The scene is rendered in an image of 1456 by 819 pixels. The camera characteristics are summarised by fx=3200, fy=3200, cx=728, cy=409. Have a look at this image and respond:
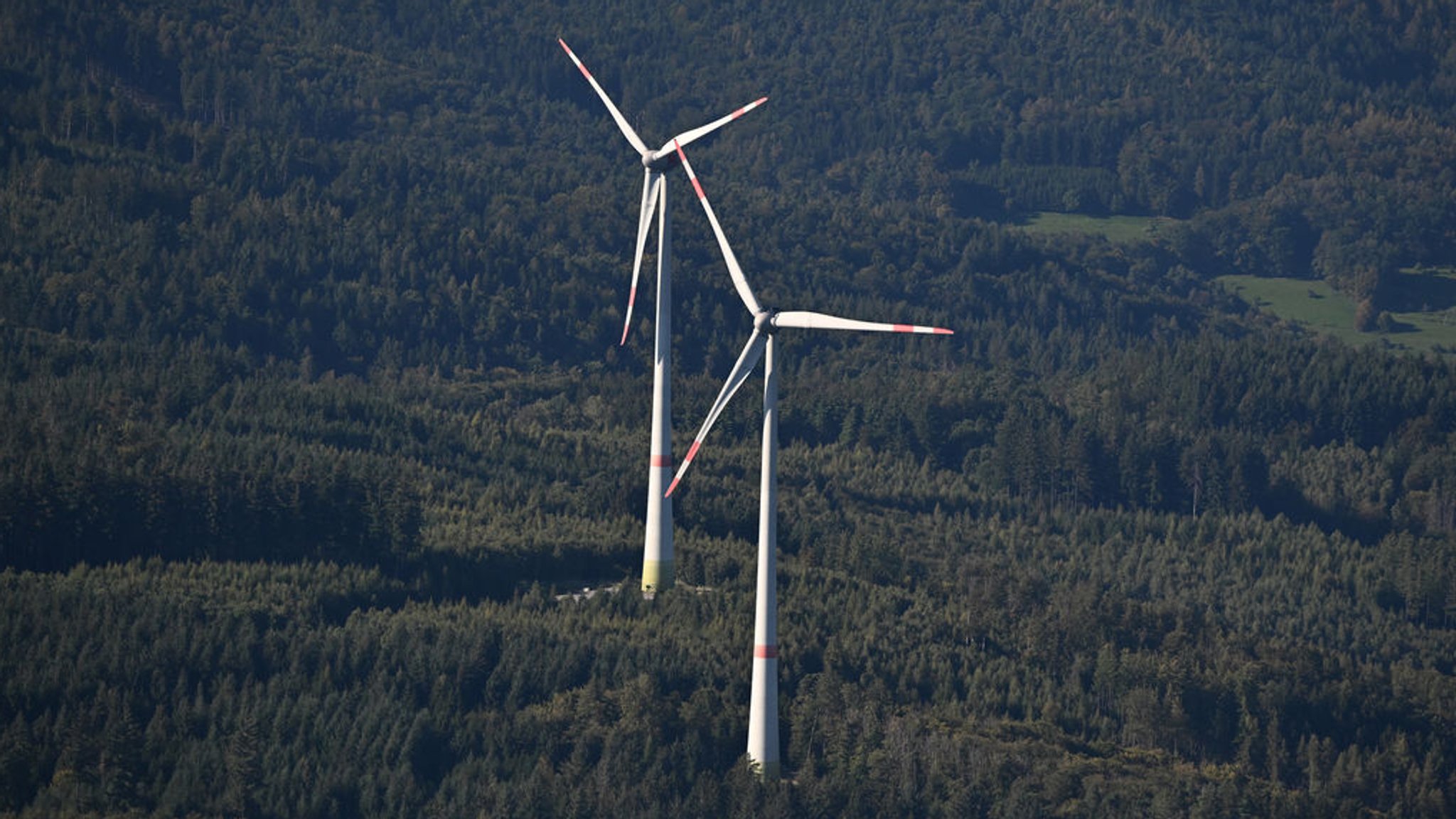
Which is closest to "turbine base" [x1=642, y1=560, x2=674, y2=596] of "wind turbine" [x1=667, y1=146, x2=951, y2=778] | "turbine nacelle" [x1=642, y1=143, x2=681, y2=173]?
"turbine nacelle" [x1=642, y1=143, x2=681, y2=173]

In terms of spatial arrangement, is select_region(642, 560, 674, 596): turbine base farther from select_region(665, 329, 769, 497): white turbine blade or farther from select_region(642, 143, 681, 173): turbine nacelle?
select_region(665, 329, 769, 497): white turbine blade

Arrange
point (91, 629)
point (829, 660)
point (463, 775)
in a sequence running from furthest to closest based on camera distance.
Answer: point (829, 660), point (91, 629), point (463, 775)

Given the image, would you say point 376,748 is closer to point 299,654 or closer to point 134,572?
point 299,654

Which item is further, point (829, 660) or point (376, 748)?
point (829, 660)

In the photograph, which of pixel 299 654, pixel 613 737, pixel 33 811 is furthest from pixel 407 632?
pixel 33 811

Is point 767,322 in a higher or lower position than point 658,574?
higher

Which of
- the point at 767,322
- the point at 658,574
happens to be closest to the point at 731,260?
the point at 767,322

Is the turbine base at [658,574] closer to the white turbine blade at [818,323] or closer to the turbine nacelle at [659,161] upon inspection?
the turbine nacelle at [659,161]

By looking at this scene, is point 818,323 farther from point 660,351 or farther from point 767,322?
point 660,351

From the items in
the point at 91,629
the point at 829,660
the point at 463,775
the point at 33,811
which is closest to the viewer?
the point at 33,811

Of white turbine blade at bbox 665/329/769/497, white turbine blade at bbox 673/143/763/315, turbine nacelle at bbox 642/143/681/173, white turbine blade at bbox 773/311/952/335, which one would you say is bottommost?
white turbine blade at bbox 665/329/769/497

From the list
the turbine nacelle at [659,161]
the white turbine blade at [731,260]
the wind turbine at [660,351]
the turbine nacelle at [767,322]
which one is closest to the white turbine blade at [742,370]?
the turbine nacelle at [767,322]
